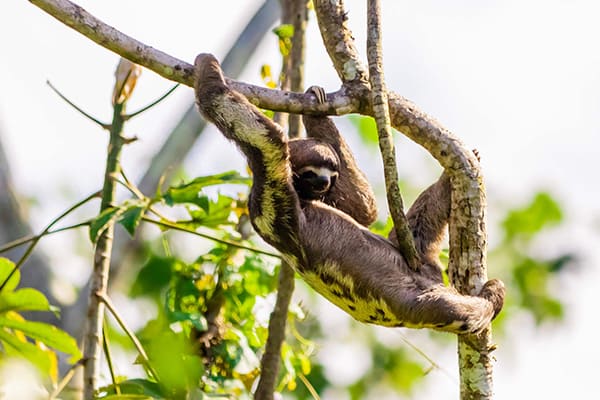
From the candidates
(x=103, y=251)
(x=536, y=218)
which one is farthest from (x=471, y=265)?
(x=536, y=218)

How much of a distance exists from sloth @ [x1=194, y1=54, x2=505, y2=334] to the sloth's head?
2 cm

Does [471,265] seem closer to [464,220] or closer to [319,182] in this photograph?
[464,220]

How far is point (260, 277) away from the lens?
25.0 ft

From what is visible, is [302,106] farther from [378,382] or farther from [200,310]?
[378,382]

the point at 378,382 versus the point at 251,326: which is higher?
the point at 378,382

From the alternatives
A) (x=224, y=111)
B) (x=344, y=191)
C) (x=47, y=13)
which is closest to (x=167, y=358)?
(x=224, y=111)

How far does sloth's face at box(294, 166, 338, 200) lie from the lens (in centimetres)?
638

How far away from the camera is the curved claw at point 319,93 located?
19.4ft

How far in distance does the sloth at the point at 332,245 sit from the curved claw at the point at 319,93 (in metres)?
0.31

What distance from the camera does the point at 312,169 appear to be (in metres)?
Result: 6.40

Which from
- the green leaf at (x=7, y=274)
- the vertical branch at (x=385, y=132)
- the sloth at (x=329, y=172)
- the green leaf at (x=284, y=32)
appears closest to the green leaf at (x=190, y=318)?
the green leaf at (x=7, y=274)

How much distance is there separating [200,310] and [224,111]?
222cm

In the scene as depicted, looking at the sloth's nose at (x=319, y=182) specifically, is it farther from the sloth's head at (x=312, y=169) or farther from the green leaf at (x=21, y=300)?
the green leaf at (x=21, y=300)

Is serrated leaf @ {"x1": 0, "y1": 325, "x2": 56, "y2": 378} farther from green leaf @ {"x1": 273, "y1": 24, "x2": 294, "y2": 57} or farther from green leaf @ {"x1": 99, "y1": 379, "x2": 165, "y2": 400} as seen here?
green leaf @ {"x1": 273, "y1": 24, "x2": 294, "y2": 57}
